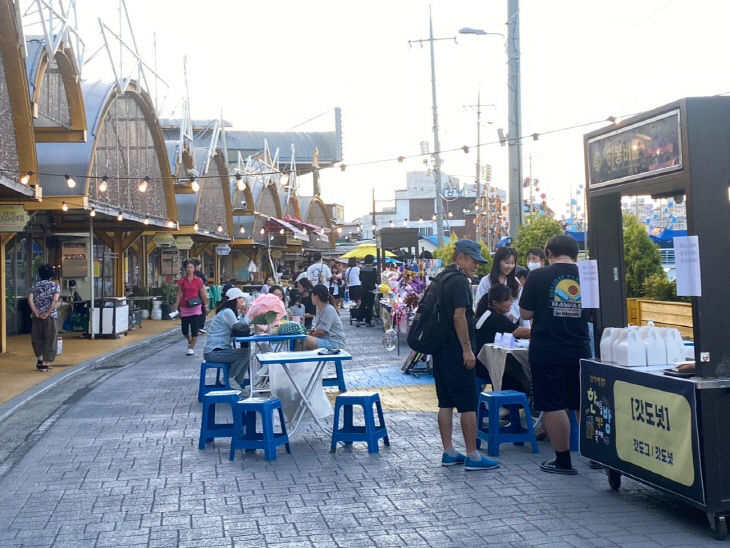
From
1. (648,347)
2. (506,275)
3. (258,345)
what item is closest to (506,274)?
(506,275)

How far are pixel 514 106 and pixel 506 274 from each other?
17.5ft

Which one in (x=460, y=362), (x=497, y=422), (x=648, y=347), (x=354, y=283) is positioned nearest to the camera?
(x=648, y=347)

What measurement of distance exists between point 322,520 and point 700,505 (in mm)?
2349

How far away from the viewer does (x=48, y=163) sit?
18500 millimetres

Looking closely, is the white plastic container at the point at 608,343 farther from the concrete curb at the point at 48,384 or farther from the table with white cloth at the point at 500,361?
the concrete curb at the point at 48,384

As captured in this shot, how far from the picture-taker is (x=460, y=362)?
7113mm

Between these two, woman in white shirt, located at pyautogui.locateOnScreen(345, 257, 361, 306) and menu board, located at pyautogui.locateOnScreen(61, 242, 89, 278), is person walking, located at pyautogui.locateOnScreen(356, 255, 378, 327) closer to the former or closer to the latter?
woman in white shirt, located at pyautogui.locateOnScreen(345, 257, 361, 306)

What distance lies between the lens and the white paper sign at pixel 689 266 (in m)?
5.29

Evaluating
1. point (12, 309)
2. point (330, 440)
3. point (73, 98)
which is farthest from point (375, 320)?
point (330, 440)

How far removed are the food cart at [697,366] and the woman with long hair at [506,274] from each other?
3.01 m

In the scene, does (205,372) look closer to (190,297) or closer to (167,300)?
(190,297)

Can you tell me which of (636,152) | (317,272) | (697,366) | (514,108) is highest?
(514,108)

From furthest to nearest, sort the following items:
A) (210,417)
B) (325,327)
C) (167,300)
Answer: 1. (167,300)
2. (325,327)
3. (210,417)

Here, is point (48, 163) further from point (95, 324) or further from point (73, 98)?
point (95, 324)
